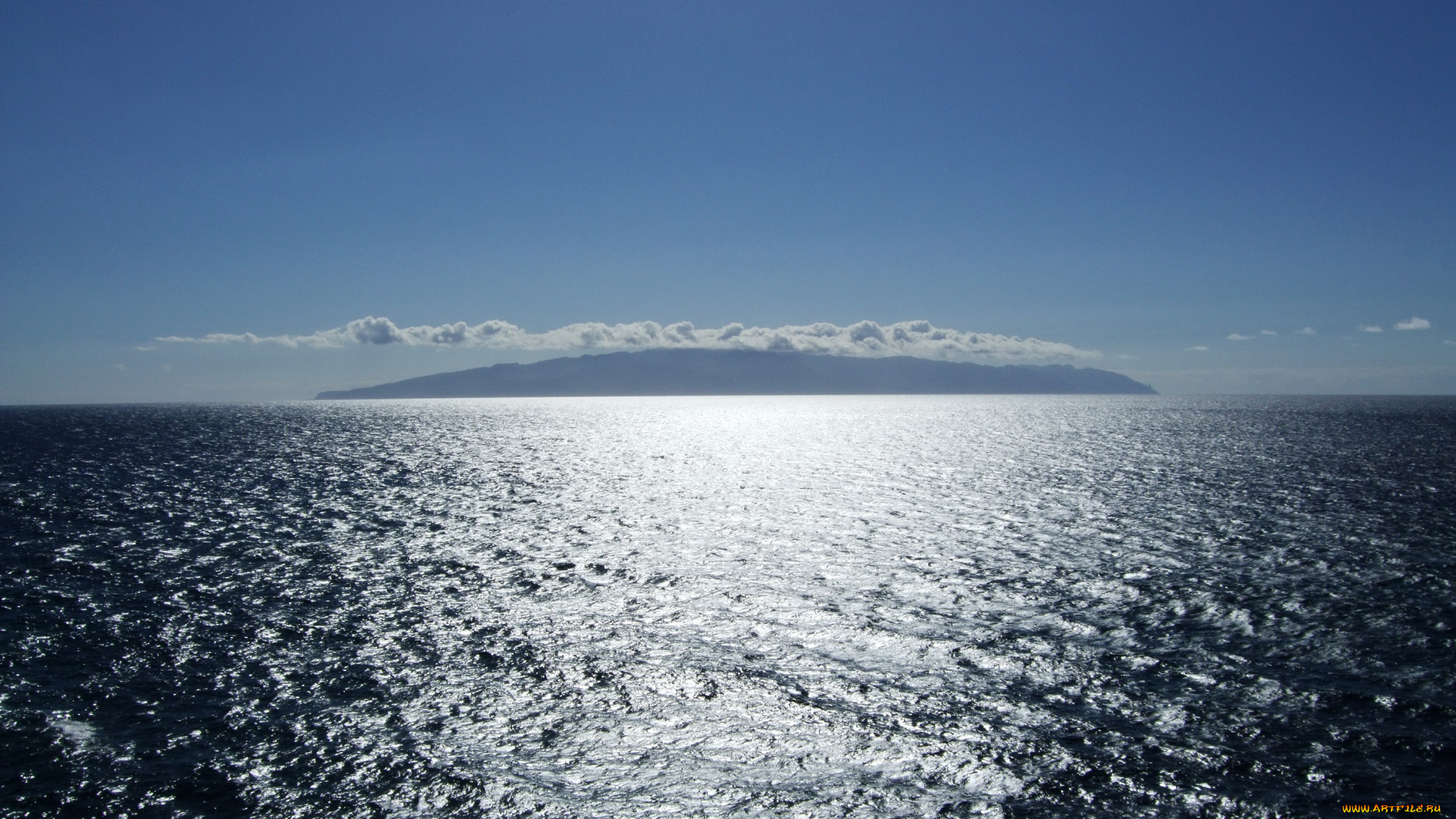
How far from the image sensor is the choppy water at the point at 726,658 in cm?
1823

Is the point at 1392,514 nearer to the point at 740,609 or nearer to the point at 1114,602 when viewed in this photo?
the point at 1114,602

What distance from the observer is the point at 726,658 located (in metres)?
26.5

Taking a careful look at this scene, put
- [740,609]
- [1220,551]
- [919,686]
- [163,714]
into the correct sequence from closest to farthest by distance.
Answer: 1. [163,714]
2. [919,686]
3. [740,609]
4. [1220,551]

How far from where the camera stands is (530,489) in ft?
250

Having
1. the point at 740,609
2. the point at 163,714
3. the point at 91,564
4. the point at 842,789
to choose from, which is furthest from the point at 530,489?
the point at 842,789

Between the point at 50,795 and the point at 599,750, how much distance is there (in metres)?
12.3

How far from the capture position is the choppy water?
1823cm

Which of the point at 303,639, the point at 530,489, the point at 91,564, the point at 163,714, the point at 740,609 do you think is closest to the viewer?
the point at 163,714

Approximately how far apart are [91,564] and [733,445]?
110703mm

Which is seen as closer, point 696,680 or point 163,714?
point 163,714

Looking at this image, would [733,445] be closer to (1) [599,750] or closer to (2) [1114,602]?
(2) [1114,602]

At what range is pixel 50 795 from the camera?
689 inches

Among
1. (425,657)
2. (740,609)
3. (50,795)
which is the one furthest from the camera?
(740,609)

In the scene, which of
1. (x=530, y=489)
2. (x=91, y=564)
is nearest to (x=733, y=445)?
(x=530, y=489)
